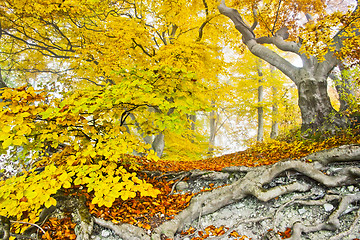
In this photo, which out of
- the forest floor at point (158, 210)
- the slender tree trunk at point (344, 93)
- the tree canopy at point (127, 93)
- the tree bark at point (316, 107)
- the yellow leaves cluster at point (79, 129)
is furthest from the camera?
the tree bark at point (316, 107)

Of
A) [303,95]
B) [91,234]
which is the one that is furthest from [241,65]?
[91,234]

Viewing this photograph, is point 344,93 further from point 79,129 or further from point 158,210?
point 79,129

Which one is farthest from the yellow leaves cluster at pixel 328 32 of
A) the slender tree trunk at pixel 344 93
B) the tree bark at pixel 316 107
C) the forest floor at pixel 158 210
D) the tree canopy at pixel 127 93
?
the forest floor at pixel 158 210

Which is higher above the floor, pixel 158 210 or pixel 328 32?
pixel 328 32

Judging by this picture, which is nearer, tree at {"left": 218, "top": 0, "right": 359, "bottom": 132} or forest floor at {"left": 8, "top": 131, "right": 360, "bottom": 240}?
forest floor at {"left": 8, "top": 131, "right": 360, "bottom": 240}

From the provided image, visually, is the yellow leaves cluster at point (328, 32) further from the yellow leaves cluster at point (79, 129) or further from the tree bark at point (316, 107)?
the yellow leaves cluster at point (79, 129)

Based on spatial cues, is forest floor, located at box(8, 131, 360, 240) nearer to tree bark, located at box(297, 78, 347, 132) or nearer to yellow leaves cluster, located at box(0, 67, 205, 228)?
yellow leaves cluster, located at box(0, 67, 205, 228)

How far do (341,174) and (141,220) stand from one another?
297 cm

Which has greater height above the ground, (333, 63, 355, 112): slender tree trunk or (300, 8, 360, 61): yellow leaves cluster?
(300, 8, 360, 61): yellow leaves cluster

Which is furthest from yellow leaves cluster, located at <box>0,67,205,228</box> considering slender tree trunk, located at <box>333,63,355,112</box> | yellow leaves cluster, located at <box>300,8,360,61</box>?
slender tree trunk, located at <box>333,63,355,112</box>

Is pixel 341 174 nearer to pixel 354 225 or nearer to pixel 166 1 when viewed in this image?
pixel 354 225

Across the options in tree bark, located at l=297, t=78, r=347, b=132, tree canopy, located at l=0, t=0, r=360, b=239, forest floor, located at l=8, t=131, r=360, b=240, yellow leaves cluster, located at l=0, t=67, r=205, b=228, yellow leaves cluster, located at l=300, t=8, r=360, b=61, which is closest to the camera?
yellow leaves cluster, located at l=0, t=67, r=205, b=228

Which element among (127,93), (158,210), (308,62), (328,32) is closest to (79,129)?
(127,93)

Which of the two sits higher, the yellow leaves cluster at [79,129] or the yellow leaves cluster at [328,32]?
the yellow leaves cluster at [328,32]
